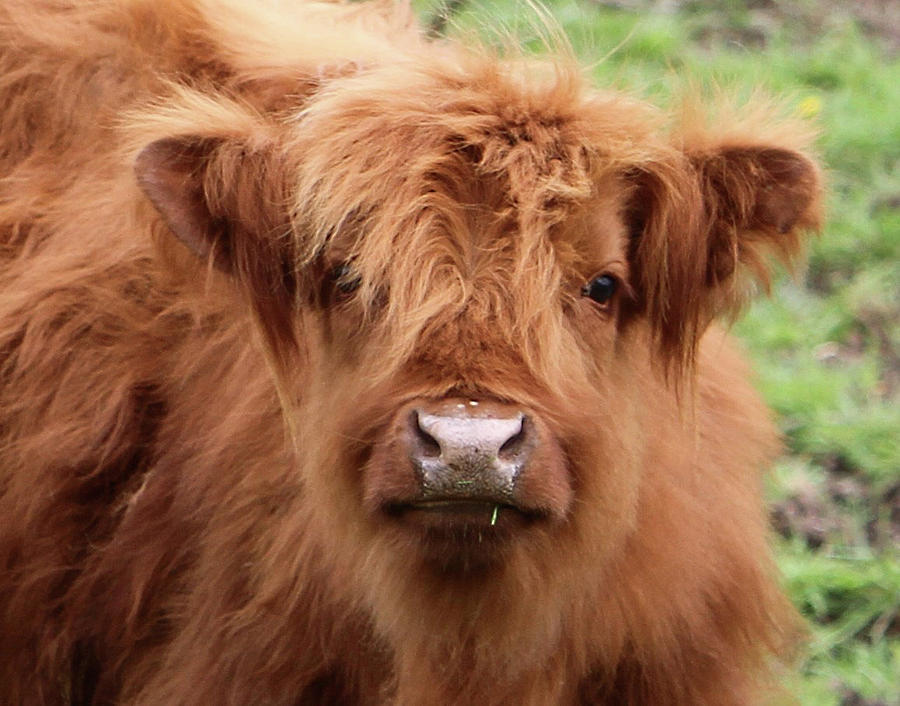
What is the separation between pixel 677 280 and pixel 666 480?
391 mm

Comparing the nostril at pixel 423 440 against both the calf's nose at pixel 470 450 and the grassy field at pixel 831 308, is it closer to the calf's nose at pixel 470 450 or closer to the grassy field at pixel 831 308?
the calf's nose at pixel 470 450

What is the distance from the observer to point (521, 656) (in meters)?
3.20

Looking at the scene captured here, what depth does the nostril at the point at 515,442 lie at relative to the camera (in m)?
2.68

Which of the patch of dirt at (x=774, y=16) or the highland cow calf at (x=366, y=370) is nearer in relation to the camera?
the highland cow calf at (x=366, y=370)

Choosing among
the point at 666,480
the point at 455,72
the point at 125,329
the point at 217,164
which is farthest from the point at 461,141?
the point at 125,329

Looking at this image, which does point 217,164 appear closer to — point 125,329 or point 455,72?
point 455,72

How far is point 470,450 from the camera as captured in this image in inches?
104

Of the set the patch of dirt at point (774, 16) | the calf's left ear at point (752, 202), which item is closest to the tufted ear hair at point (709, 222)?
the calf's left ear at point (752, 202)

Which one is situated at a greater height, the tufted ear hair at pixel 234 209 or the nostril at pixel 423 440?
the tufted ear hair at pixel 234 209

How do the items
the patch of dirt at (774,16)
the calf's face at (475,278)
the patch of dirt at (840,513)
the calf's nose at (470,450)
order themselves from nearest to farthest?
the calf's nose at (470,450), the calf's face at (475,278), the patch of dirt at (840,513), the patch of dirt at (774,16)

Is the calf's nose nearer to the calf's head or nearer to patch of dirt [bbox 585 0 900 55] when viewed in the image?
the calf's head

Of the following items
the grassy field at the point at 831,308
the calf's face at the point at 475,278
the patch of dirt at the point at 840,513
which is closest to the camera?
the calf's face at the point at 475,278

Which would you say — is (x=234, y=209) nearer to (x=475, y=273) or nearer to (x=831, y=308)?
(x=475, y=273)

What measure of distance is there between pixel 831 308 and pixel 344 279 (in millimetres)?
2939
